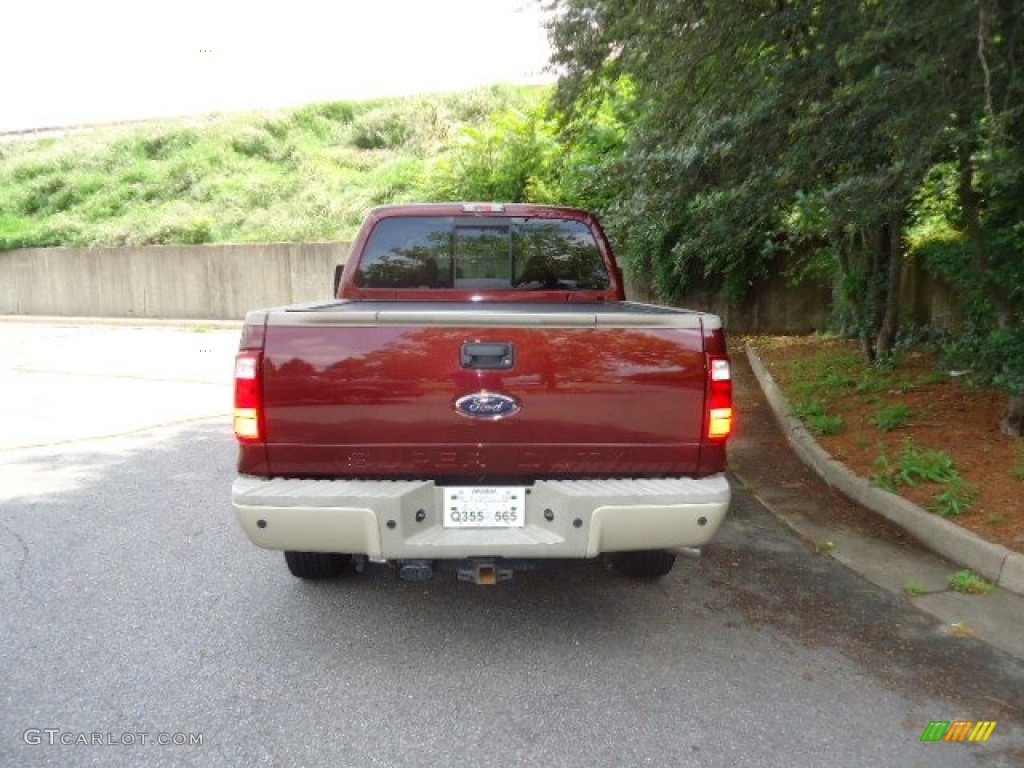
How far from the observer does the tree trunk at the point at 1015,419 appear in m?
5.68

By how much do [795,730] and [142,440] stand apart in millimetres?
6672

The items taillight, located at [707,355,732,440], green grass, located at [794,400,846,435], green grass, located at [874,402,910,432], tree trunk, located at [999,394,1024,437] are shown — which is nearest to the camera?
taillight, located at [707,355,732,440]

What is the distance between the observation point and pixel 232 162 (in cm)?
2778

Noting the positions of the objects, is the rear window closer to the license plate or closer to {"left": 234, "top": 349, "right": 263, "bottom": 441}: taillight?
{"left": 234, "top": 349, "right": 263, "bottom": 441}: taillight

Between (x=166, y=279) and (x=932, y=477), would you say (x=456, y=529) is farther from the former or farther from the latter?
(x=166, y=279)

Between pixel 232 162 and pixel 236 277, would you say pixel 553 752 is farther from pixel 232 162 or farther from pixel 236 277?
pixel 232 162

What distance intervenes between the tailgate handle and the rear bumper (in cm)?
50

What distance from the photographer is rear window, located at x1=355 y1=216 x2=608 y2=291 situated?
4645 mm

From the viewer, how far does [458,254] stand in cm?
467

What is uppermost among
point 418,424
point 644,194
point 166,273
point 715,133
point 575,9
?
point 575,9

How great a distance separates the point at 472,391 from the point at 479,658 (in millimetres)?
1169

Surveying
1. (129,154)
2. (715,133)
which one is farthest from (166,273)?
(715,133)

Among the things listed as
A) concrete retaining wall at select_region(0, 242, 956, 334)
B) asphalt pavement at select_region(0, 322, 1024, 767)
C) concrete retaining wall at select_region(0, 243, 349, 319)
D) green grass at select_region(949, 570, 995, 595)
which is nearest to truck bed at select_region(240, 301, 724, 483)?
asphalt pavement at select_region(0, 322, 1024, 767)

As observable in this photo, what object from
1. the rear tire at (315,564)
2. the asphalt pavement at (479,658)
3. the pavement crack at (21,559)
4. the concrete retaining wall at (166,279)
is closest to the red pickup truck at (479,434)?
the asphalt pavement at (479,658)
